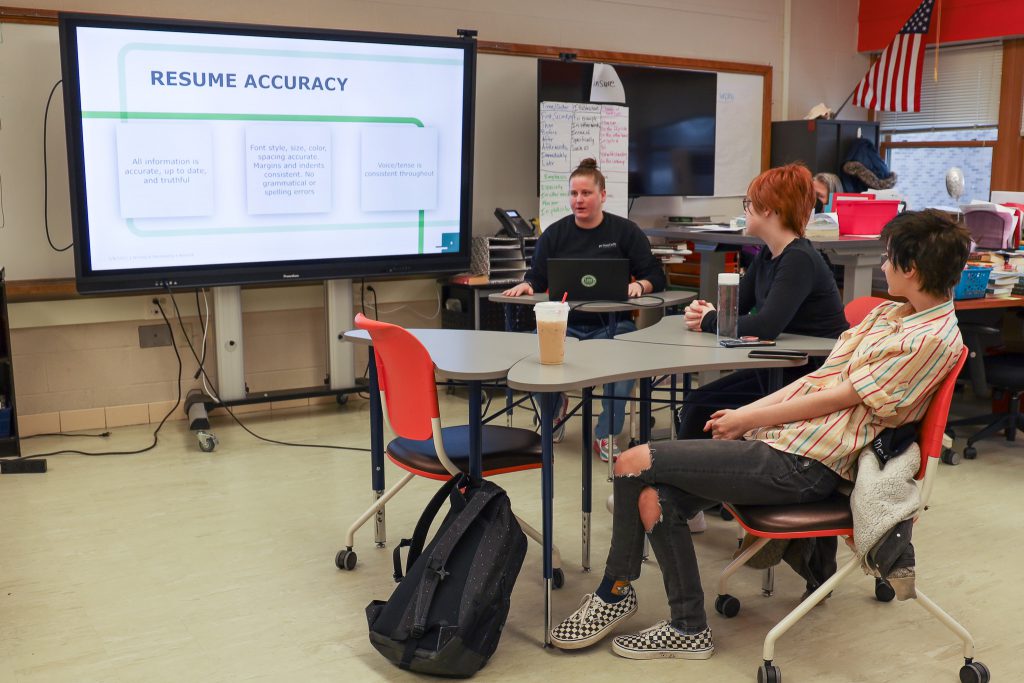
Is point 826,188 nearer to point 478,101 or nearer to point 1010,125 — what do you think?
point 1010,125

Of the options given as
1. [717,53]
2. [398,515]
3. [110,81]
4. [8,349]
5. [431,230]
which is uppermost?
[717,53]

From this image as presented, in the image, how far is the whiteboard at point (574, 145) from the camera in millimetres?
5680

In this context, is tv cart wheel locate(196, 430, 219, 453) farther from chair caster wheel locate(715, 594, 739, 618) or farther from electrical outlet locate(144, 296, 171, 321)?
chair caster wheel locate(715, 594, 739, 618)

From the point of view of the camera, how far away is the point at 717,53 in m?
6.76

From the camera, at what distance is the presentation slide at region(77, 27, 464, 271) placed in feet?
14.4

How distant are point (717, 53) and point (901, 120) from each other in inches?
71.4

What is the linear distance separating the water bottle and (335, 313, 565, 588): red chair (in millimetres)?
672

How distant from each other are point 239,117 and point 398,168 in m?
0.84

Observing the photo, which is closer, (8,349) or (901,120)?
(8,349)

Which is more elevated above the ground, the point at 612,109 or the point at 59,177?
the point at 612,109

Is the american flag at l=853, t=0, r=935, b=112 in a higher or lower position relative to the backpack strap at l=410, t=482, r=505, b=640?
higher

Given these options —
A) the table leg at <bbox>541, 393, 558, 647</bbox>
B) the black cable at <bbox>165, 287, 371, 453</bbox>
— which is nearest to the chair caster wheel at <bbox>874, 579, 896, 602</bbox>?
the table leg at <bbox>541, 393, 558, 647</bbox>

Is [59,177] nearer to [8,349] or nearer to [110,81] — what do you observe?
[110,81]

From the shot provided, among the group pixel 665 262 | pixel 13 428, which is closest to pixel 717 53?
pixel 665 262
